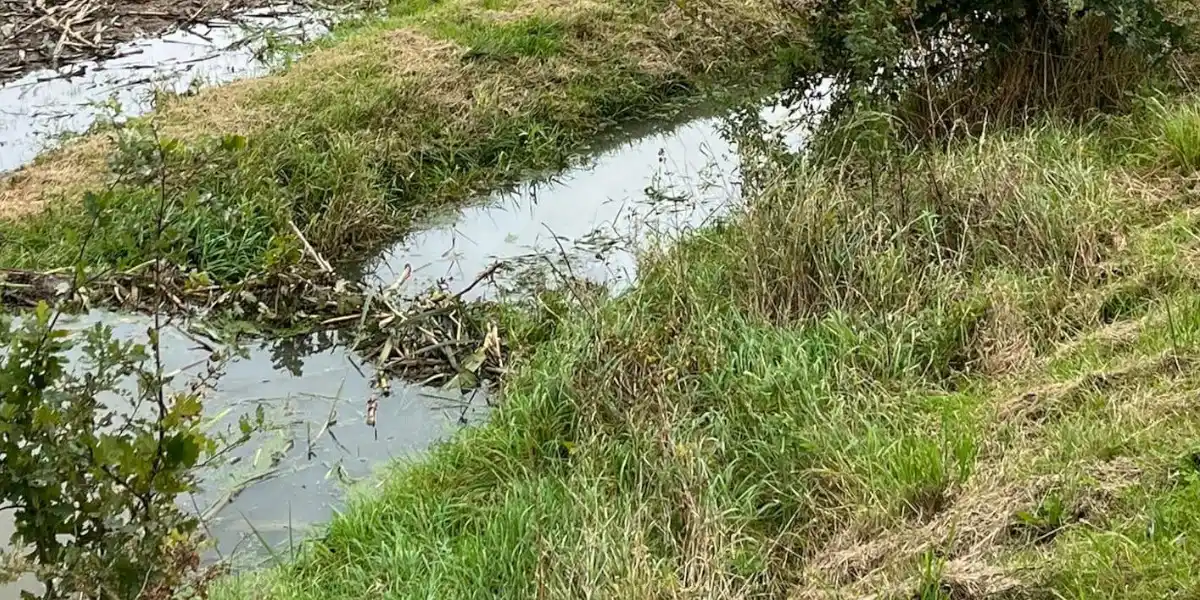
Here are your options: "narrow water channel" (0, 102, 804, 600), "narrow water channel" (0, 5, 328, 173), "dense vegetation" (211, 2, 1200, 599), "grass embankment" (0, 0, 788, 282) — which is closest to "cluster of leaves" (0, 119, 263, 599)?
"dense vegetation" (211, 2, 1200, 599)

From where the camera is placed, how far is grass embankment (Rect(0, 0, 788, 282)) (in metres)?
5.89

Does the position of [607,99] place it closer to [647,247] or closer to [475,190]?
[475,190]

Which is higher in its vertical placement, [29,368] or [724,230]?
[29,368]

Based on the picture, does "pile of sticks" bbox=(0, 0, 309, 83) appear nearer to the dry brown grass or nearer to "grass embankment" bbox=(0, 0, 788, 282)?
"grass embankment" bbox=(0, 0, 788, 282)

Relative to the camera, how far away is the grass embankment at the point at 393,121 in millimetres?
5895

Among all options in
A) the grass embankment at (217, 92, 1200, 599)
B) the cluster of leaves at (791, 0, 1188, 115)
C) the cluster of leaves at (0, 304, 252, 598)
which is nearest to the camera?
the cluster of leaves at (0, 304, 252, 598)

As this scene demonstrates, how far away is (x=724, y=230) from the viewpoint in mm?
5352

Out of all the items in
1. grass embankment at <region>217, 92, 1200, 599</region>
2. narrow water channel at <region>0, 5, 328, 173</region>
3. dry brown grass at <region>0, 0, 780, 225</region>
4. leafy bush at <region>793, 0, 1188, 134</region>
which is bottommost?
grass embankment at <region>217, 92, 1200, 599</region>

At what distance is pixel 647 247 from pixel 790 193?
2.71 ft

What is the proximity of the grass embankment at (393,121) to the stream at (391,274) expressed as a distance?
0.30 meters

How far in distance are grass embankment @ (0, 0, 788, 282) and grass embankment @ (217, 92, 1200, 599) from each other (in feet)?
4.87

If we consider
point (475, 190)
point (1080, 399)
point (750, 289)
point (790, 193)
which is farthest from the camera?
point (475, 190)

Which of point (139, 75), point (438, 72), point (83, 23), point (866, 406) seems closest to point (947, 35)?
point (866, 406)

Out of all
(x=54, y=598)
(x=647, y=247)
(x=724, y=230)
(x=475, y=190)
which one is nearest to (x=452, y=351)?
(x=647, y=247)
